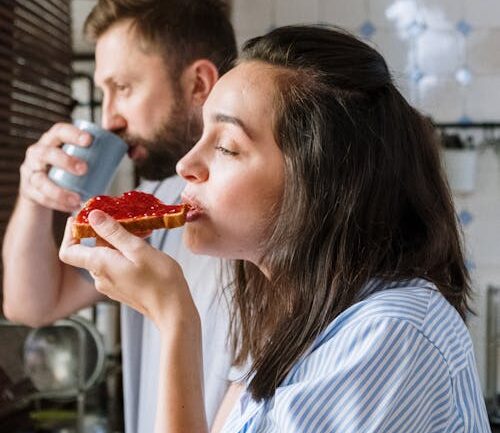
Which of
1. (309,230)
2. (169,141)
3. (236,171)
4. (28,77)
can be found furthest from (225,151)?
(28,77)

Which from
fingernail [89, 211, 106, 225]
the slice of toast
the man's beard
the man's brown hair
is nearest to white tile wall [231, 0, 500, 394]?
the man's brown hair

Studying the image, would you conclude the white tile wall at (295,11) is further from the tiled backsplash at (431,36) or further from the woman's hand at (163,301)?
the woman's hand at (163,301)

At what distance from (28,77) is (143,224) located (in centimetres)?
152

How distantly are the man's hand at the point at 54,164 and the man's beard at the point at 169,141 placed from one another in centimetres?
14

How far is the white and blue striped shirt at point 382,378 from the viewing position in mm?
672

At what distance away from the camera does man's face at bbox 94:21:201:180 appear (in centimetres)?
128

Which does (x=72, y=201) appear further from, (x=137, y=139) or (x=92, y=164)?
(x=137, y=139)

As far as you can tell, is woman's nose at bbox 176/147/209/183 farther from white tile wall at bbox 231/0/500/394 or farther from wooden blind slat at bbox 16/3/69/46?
white tile wall at bbox 231/0/500/394

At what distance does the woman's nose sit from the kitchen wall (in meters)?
1.98

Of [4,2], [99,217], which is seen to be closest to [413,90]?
[4,2]

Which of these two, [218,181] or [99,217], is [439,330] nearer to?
[218,181]

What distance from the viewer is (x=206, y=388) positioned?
1.12m

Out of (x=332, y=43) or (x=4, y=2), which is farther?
(x=4, y=2)

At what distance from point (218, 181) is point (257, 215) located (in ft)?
0.19
